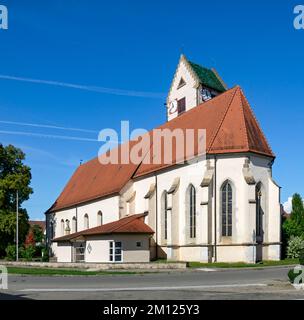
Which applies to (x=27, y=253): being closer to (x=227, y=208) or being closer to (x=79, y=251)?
(x=79, y=251)

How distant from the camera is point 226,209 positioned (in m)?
34.8

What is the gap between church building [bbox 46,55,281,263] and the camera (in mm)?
34312

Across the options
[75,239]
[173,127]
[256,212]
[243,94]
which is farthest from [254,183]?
[75,239]

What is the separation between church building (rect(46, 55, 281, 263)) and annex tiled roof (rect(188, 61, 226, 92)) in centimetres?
649

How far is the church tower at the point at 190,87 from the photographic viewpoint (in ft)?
155

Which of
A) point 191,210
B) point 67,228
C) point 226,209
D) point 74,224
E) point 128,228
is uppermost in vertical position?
point 226,209

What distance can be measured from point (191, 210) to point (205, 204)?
284 cm

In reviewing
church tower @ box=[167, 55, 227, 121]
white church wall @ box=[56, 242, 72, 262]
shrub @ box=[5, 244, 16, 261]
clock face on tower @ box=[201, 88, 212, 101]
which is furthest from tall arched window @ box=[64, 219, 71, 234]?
clock face on tower @ box=[201, 88, 212, 101]

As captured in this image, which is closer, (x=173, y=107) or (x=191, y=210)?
(x=191, y=210)

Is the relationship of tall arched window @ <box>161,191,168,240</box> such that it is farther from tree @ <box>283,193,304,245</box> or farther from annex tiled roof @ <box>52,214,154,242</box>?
tree @ <box>283,193,304,245</box>

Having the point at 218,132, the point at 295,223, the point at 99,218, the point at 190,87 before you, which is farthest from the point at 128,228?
the point at 190,87

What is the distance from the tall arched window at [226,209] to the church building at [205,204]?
0.07 m
